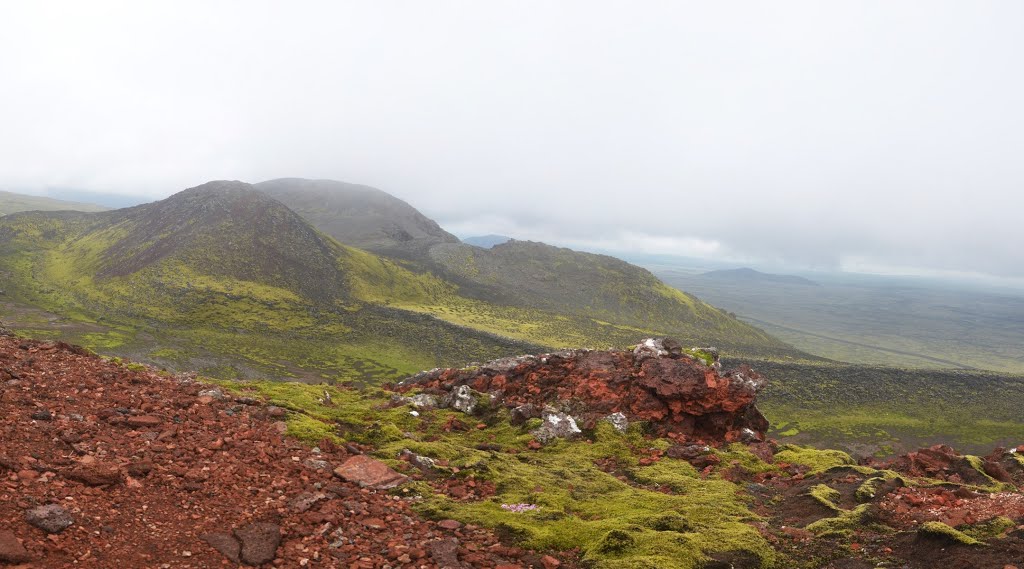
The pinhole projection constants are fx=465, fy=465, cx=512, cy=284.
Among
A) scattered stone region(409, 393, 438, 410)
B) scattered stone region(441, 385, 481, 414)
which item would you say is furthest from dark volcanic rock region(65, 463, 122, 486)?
scattered stone region(441, 385, 481, 414)

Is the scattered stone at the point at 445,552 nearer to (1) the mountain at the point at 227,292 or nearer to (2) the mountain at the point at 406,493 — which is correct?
(2) the mountain at the point at 406,493

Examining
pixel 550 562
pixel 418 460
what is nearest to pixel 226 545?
pixel 550 562

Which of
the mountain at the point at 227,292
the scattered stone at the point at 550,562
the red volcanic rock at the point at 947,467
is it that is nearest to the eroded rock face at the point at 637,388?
the red volcanic rock at the point at 947,467

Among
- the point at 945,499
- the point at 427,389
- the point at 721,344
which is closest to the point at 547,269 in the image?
the point at 721,344

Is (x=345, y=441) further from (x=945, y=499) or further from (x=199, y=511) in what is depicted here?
(x=945, y=499)

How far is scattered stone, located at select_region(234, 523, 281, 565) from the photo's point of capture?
7117 mm

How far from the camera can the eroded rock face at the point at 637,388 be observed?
2055cm

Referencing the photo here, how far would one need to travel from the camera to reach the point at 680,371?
21.6 metres

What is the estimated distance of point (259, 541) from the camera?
24.5 feet

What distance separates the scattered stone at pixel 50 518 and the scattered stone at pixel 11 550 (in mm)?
399

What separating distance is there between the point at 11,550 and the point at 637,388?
64.6ft

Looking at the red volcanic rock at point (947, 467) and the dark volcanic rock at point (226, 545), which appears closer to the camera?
the dark volcanic rock at point (226, 545)

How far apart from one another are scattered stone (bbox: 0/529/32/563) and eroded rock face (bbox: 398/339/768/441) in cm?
1579

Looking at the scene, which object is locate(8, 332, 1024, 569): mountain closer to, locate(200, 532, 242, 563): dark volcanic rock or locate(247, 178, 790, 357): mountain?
locate(200, 532, 242, 563): dark volcanic rock
